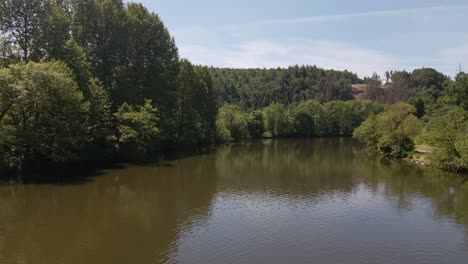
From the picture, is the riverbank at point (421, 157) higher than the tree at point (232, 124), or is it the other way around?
the tree at point (232, 124)

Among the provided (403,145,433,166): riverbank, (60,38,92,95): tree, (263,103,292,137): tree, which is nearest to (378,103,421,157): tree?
(403,145,433,166): riverbank

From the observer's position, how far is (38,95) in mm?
37625

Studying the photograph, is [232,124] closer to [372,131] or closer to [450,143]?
[372,131]

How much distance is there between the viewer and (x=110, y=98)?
56.2 meters

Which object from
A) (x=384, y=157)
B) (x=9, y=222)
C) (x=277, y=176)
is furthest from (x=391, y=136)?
(x=9, y=222)

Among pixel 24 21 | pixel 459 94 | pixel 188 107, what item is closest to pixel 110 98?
pixel 24 21

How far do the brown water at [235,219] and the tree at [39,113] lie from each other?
4.68 metres

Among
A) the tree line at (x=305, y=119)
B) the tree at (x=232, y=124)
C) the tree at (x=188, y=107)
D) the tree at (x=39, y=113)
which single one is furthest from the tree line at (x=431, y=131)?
the tree at (x=39, y=113)

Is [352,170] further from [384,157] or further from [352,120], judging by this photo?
[352,120]

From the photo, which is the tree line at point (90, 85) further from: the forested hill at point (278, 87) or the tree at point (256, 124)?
the forested hill at point (278, 87)

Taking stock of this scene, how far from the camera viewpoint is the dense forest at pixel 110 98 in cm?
3875

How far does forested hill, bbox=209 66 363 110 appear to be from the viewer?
158 m

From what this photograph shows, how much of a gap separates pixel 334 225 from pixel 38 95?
97.4 feet

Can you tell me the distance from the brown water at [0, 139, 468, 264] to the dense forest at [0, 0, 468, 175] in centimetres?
532
